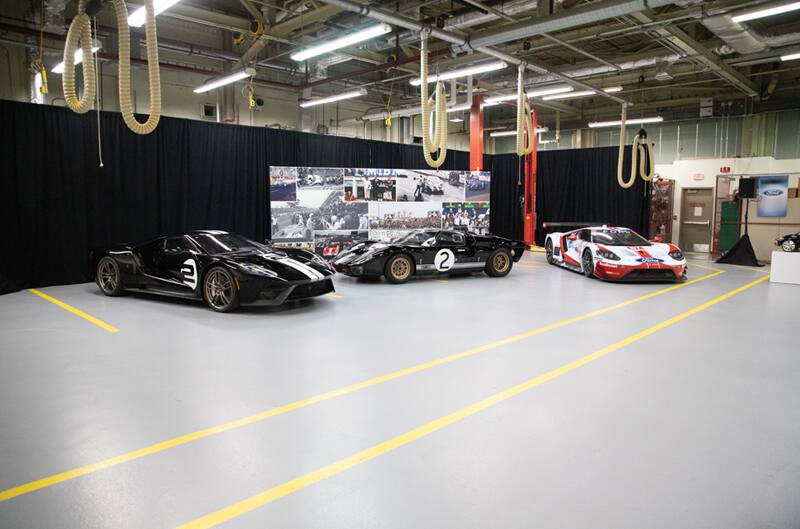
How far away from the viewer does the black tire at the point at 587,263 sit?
10120 mm

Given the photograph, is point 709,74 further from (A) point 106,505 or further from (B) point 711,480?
(A) point 106,505

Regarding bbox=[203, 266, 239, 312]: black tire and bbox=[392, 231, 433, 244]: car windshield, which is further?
bbox=[392, 231, 433, 244]: car windshield

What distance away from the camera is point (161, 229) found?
35.2ft

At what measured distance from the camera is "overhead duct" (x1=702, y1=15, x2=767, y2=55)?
9231mm

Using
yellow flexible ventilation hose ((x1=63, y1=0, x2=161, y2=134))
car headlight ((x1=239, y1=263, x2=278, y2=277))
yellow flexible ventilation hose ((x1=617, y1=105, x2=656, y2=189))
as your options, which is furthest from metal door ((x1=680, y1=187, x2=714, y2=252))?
yellow flexible ventilation hose ((x1=63, y1=0, x2=161, y2=134))

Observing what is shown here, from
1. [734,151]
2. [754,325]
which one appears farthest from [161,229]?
[734,151]

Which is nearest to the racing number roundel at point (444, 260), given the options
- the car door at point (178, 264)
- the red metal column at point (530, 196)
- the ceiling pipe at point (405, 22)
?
the ceiling pipe at point (405, 22)

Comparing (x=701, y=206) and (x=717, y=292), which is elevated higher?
(x=701, y=206)

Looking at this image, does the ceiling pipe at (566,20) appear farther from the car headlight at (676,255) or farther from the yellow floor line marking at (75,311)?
the yellow floor line marking at (75,311)

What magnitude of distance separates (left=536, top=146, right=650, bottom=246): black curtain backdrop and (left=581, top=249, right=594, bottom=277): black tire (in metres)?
6.79

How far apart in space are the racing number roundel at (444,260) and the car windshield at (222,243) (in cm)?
324

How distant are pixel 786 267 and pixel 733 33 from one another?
4.44 meters

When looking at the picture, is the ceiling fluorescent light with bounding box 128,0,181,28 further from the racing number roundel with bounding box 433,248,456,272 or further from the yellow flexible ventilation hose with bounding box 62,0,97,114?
the racing number roundel with bounding box 433,248,456,272

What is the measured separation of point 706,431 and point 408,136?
58.9 ft
